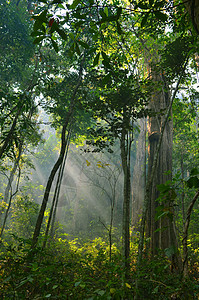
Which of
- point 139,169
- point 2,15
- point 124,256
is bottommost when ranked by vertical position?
point 124,256

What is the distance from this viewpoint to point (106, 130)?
12.7 feet

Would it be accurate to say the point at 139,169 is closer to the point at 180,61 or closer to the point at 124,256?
the point at 180,61

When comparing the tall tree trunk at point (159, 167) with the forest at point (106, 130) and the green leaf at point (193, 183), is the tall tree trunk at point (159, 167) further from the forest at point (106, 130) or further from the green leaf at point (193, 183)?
the green leaf at point (193, 183)

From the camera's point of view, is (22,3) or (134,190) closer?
(22,3)

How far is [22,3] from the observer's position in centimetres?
798

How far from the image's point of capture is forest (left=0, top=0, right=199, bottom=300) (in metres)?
1.30

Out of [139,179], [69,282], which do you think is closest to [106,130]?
[69,282]

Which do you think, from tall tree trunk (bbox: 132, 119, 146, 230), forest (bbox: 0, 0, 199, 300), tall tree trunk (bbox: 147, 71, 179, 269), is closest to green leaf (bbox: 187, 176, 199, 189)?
forest (bbox: 0, 0, 199, 300)

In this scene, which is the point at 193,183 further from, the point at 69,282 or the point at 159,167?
the point at 159,167

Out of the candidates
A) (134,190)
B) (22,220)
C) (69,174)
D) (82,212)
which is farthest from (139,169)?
(69,174)

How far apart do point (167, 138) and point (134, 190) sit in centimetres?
620

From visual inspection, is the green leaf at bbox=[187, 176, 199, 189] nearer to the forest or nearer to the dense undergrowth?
the forest

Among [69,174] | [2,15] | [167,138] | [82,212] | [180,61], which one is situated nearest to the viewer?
[180,61]

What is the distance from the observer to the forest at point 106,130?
1.30 metres
